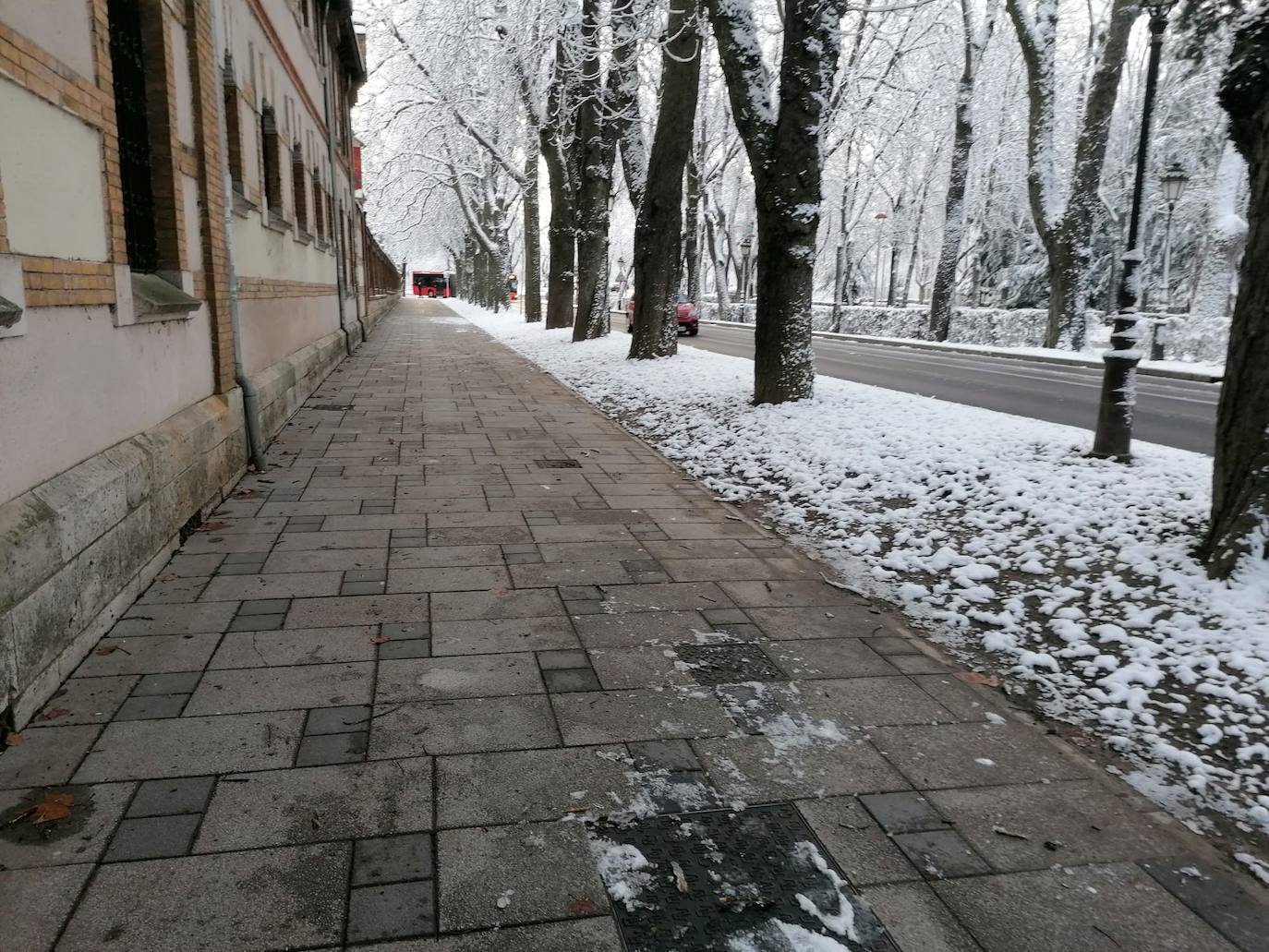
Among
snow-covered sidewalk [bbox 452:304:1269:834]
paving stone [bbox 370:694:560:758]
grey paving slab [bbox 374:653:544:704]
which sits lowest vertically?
paving stone [bbox 370:694:560:758]

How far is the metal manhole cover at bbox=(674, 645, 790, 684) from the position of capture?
396 centimetres

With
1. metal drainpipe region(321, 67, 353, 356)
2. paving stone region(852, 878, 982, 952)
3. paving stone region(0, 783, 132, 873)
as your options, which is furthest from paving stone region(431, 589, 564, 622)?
metal drainpipe region(321, 67, 353, 356)

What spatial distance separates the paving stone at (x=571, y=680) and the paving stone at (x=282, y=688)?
750 millimetres

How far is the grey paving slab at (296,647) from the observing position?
13.1 ft

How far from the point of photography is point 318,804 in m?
2.91

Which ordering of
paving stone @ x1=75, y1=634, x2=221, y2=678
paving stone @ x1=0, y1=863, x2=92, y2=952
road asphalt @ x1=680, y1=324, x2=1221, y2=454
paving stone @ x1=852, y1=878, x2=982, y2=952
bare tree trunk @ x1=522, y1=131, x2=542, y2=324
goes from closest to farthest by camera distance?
paving stone @ x1=0, y1=863, x2=92, y2=952 → paving stone @ x1=852, y1=878, x2=982, y2=952 → paving stone @ x1=75, y1=634, x2=221, y2=678 → road asphalt @ x1=680, y1=324, x2=1221, y2=454 → bare tree trunk @ x1=522, y1=131, x2=542, y2=324

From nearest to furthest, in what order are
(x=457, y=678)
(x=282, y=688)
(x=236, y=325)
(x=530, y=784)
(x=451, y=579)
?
(x=530, y=784) → (x=282, y=688) → (x=457, y=678) → (x=451, y=579) → (x=236, y=325)

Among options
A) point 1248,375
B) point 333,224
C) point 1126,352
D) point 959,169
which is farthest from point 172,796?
point 959,169

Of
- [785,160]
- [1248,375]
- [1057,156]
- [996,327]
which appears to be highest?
[1057,156]

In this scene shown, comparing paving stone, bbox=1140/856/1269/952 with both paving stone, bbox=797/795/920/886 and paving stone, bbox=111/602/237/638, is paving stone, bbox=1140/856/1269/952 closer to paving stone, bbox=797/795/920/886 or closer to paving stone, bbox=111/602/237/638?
paving stone, bbox=797/795/920/886

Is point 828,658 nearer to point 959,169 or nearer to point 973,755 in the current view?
point 973,755

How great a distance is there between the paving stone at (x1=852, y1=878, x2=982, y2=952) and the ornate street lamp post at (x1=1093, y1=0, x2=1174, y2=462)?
202 inches

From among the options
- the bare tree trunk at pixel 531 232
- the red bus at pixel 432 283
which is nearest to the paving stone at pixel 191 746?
the bare tree trunk at pixel 531 232

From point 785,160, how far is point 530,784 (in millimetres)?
8353
